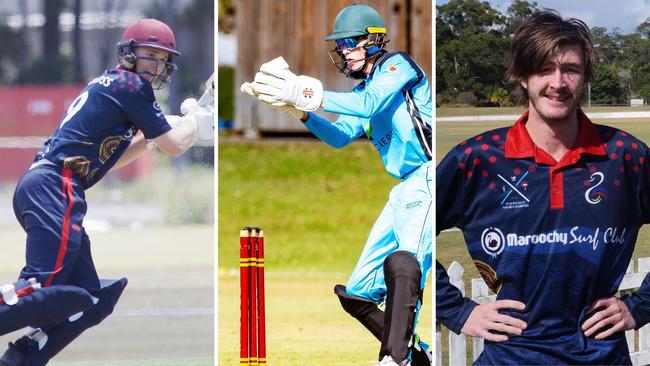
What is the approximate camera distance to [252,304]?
20.7ft

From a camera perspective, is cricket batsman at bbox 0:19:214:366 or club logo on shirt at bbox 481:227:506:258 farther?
cricket batsman at bbox 0:19:214:366

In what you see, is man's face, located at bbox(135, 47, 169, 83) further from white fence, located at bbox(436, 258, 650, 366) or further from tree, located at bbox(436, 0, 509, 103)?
white fence, located at bbox(436, 258, 650, 366)

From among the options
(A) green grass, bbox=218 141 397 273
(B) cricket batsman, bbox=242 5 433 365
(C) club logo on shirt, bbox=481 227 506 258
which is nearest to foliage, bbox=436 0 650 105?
(B) cricket batsman, bbox=242 5 433 365

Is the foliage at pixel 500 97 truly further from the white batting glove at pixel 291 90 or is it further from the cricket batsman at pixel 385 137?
the white batting glove at pixel 291 90

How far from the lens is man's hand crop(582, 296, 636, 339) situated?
20.4ft

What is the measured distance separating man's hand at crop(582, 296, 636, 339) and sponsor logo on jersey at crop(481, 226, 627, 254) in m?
0.27

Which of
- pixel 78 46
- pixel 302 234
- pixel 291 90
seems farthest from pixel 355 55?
pixel 302 234

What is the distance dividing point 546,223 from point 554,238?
0.08 metres

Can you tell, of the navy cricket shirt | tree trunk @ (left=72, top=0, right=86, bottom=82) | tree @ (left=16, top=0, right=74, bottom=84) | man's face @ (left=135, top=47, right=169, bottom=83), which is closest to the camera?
the navy cricket shirt

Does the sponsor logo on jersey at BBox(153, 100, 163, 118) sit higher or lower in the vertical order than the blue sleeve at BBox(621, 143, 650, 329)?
higher

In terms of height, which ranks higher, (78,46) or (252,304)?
(78,46)

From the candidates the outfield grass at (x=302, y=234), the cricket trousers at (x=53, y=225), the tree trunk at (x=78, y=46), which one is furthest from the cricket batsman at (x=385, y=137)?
the tree trunk at (x=78, y=46)

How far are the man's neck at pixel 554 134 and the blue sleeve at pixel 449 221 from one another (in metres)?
0.39

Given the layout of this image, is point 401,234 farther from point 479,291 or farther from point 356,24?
point 356,24
